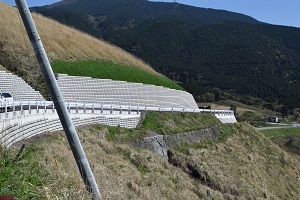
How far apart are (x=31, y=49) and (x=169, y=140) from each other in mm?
17200

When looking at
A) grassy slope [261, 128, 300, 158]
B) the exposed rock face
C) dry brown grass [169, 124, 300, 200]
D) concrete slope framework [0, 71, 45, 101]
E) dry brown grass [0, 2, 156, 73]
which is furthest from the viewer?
grassy slope [261, 128, 300, 158]

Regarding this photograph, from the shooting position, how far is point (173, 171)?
69.8 feet

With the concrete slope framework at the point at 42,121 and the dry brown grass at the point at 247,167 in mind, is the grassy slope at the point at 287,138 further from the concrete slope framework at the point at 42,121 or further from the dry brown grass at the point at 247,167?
the concrete slope framework at the point at 42,121

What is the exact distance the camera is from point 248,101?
15812cm

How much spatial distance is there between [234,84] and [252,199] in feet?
569

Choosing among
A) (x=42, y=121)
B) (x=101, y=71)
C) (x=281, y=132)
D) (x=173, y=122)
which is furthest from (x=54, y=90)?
(x=281, y=132)

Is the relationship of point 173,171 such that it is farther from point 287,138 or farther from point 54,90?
point 287,138

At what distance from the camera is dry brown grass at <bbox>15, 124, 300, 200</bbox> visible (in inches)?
438

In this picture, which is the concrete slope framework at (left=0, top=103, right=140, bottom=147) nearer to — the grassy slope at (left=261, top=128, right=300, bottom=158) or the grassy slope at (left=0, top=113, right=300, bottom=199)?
the grassy slope at (left=0, top=113, right=300, bottom=199)

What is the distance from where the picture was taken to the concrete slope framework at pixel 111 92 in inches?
1209

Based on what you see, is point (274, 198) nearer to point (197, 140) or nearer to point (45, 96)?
point (197, 140)

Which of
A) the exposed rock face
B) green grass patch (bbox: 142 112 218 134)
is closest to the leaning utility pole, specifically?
the exposed rock face

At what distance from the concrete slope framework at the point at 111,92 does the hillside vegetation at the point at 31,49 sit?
2938 millimetres

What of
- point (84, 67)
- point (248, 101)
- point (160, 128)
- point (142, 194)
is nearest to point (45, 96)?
point (84, 67)
